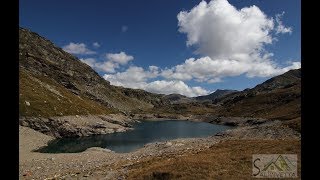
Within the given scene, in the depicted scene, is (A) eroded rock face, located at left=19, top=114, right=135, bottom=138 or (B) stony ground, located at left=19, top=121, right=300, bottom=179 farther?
(A) eroded rock face, located at left=19, top=114, right=135, bottom=138

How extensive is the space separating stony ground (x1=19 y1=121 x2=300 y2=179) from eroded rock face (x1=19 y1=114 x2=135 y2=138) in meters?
5.67

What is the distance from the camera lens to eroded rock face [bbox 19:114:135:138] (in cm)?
10631

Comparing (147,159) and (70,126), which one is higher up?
(70,126)

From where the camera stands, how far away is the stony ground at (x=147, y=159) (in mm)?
33172

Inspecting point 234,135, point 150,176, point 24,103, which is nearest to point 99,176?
point 150,176

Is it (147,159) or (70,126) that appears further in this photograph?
(70,126)

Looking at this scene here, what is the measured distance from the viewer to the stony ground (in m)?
33.2

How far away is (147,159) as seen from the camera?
1961 inches

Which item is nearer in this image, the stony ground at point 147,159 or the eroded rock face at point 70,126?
the stony ground at point 147,159

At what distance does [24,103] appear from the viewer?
378ft

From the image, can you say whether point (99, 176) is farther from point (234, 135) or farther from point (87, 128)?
point (87, 128)

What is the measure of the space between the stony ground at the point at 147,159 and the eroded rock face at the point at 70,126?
5.67 meters

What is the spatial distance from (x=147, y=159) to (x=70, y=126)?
74.2 m
